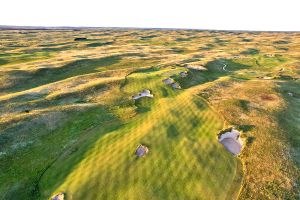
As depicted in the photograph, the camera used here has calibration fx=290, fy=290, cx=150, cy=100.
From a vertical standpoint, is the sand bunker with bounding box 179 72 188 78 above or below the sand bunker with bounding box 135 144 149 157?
below

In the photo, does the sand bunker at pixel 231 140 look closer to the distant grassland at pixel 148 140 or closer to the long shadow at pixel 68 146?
the distant grassland at pixel 148 140

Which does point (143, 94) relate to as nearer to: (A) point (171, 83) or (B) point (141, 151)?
(A) point (171, 83)

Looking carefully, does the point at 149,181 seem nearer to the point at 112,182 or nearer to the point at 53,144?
the point at 112,182

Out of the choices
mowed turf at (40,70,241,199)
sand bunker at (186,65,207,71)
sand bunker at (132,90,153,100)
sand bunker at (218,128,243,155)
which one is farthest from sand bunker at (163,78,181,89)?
sand bunker at (218,128,243,155)

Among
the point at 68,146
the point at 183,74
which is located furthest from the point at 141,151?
the point at 183,74

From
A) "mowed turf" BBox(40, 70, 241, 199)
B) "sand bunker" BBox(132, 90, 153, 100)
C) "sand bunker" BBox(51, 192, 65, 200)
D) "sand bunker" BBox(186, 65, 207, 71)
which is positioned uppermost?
"mowed turf" BBox(40, 70, 241, 199)

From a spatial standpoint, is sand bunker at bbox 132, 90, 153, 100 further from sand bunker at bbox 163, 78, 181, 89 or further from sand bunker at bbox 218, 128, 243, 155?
sand bunker at bbox 218, 128, 243, 155

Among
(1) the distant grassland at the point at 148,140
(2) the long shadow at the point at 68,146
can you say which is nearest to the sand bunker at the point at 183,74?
(1) the distant grassland at the point at 148,140

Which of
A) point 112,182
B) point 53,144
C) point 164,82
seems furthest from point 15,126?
point 164,82
